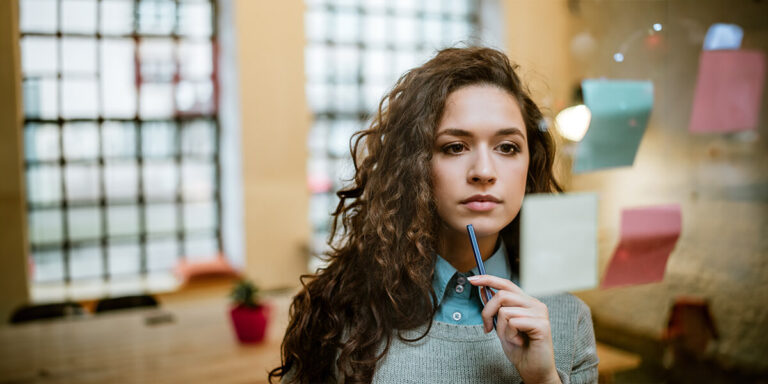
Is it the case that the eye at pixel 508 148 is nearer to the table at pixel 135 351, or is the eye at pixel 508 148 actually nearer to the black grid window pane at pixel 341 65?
the table at pixel 135 351

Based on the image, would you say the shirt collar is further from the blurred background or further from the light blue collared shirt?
the blurred background

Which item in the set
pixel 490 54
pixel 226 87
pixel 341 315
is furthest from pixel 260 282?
pixel 490 54

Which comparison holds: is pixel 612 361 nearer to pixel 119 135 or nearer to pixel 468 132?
pixel 468 132

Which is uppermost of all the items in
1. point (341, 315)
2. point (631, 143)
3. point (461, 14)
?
point (461, 14)

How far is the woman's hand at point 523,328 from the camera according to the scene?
0.60 meters

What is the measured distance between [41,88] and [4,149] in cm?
19

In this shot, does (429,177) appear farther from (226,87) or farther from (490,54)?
(226,87)

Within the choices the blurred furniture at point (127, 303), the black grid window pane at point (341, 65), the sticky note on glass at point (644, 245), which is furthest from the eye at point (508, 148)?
the blurred furniture at point (127, 303)

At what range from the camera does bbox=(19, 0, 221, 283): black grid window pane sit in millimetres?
1642

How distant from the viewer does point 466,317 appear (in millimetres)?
714

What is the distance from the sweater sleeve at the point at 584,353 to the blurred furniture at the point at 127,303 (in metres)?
2.48

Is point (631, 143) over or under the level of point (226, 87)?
under

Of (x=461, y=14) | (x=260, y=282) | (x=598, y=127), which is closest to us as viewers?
(x=598, y=127)

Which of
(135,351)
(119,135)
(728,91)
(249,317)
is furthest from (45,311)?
(728,91)
